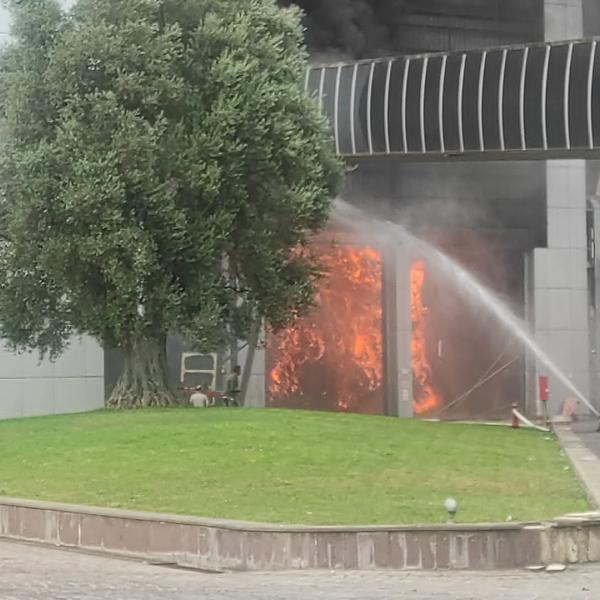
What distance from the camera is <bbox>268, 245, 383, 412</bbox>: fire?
34.7m

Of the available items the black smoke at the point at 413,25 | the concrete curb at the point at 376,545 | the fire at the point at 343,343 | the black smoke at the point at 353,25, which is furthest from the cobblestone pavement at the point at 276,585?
the black smoke at the point at 413,25

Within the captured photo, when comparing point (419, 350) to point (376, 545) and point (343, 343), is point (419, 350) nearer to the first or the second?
point (343, 343)

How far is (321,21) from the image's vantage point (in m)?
36.8

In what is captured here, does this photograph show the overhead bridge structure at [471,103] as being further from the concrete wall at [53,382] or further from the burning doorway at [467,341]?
the concrete wall at [53,382]

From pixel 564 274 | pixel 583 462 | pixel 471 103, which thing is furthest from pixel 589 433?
pixel 564 274

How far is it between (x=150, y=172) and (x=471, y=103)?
12.4 m

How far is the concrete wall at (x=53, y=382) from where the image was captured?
2780 centimetres

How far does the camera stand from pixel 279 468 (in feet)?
43.0

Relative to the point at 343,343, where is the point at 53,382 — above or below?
below

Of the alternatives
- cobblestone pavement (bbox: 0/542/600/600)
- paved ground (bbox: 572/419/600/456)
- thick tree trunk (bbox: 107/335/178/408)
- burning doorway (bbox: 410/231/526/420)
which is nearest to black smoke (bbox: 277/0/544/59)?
burning doorway (bbox: 410/231/526/420)

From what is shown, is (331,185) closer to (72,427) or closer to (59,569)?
(72,427)

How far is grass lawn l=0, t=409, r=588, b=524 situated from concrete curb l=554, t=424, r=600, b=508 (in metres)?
0.17

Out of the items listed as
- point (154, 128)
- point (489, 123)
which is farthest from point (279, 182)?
point (489, 123)

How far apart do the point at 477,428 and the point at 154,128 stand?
8290mm
